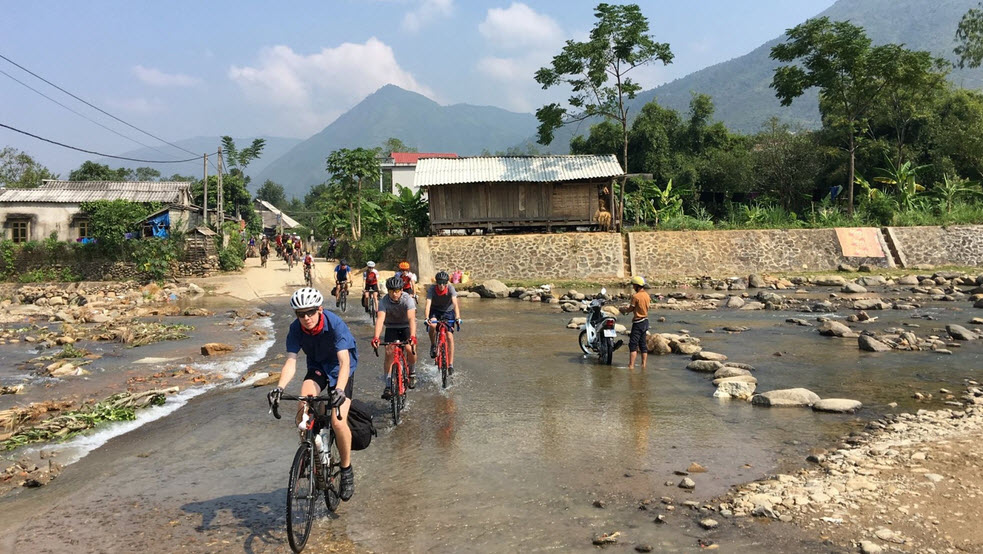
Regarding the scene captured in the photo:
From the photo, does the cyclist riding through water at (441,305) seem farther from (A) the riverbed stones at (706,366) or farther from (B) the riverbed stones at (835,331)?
(B) the riverbed stones at (835,331)

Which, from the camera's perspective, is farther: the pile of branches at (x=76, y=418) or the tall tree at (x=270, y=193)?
the tall tree at (x=270, y=193)

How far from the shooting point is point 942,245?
31859 mm

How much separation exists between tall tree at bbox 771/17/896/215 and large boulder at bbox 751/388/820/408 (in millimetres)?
28465

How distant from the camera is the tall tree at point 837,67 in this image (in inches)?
1281

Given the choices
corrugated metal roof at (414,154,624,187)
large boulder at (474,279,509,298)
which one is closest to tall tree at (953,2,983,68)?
corrugated metal roof at (414,154,624,187)

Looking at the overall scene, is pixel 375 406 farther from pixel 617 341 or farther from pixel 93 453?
pixel 617 341

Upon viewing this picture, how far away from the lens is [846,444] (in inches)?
299

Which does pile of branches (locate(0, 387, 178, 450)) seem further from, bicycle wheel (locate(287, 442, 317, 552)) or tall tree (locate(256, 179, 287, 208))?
tall tree (locate(256, 179, 287, 208))

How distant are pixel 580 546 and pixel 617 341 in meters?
8.33

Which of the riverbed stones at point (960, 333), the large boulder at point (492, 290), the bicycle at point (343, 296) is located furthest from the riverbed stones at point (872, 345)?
the large boulder at point (492, 290)

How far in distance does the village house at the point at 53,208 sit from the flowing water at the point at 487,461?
103ft

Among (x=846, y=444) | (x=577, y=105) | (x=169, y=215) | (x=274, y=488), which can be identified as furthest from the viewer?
(x=169, y=215)

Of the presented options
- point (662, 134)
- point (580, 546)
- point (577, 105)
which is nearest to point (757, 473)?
point (580, 546)

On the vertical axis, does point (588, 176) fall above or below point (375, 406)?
above
